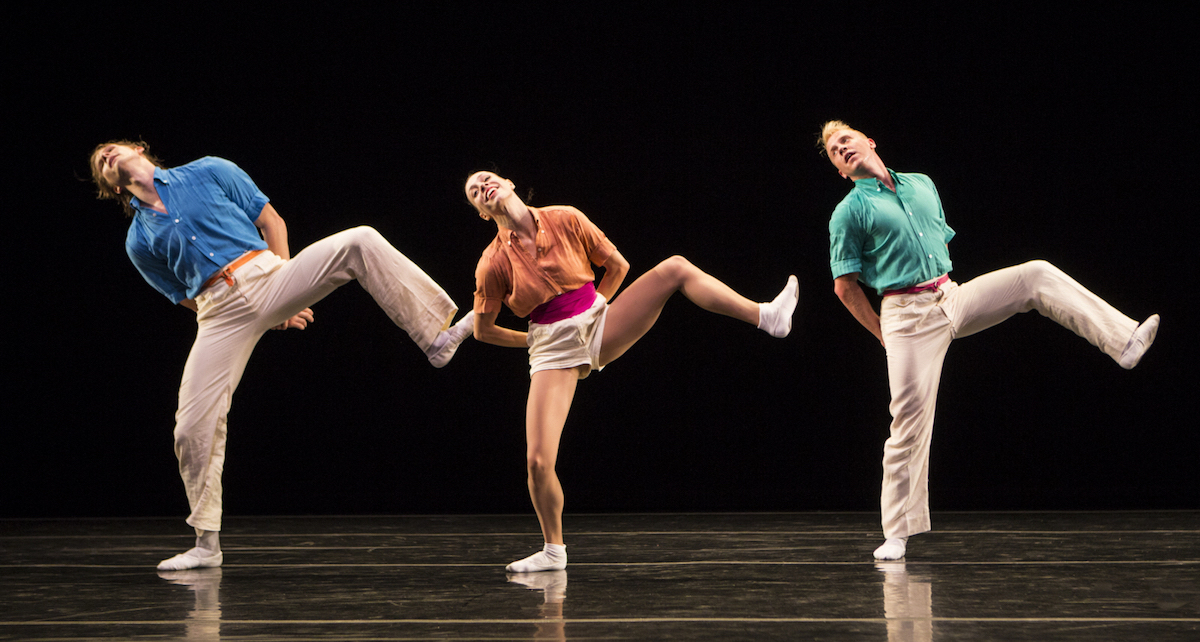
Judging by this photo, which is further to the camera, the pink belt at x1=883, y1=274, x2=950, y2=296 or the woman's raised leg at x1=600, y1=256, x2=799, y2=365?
the pink belt at x1=883, y1=274, x2=950, y2=296

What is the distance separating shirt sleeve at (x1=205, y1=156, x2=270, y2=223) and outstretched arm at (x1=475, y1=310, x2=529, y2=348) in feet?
2.69

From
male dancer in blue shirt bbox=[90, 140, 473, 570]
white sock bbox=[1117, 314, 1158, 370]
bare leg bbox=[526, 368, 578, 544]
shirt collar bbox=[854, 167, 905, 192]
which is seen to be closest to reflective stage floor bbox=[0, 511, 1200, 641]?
bare leg bbox=[526, 368, 578, 544]

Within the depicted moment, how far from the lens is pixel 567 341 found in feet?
9.62

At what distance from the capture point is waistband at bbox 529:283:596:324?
116 inches

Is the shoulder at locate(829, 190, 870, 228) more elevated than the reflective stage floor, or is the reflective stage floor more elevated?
the shoulder at locate(829, 190, 870, 228)

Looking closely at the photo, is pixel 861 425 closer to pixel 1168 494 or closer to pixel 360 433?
pixel 1168 494

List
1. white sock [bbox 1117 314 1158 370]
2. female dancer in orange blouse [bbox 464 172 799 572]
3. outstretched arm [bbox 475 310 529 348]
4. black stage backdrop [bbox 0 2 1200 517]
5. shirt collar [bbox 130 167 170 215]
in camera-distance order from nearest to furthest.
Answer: white sock [bbox 1117 314 1158 370], female dancer in orange blouse [bbox 464 172 799 572], outstretched arm [bbox 475 310 529 348], shirt collar [bbox 130 167 170 215], black stage backdrop [bbox 0 2 1200 517]

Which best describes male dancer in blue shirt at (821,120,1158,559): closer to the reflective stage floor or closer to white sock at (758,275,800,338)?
the reflective stage floor

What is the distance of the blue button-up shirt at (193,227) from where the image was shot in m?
3.04

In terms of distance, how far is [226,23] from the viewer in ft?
16.6

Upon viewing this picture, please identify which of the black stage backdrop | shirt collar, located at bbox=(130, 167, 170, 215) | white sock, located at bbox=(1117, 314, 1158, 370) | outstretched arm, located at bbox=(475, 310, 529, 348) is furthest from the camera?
→ the black stage backdrop

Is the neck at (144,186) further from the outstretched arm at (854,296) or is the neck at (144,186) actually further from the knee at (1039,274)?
the knee at (1039,274)

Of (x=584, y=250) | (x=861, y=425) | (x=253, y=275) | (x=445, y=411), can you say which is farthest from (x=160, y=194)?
(x=861, y=425)

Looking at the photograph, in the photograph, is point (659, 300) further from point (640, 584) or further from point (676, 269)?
point (640, 584)
